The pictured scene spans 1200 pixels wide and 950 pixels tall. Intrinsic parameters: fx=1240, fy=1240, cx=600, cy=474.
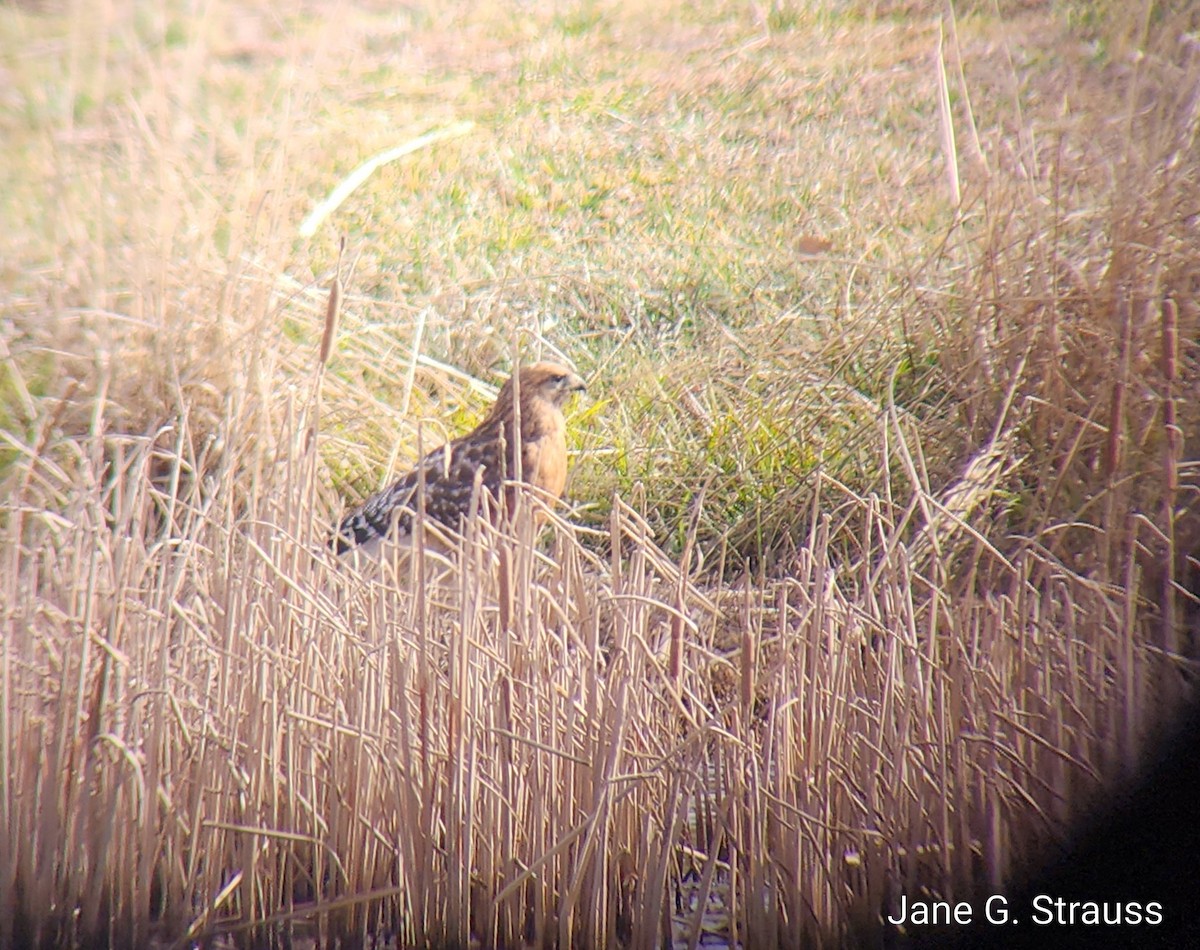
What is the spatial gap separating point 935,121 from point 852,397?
887 millimetres

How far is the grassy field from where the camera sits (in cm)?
157

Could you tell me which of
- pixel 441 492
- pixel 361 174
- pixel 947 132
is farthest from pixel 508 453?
pixel 947 132

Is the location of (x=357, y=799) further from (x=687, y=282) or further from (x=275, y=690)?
(x=687, y=282)

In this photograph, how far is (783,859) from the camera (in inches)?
61.5

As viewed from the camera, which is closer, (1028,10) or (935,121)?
(1028,10)

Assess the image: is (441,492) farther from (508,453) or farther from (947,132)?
(947,132)

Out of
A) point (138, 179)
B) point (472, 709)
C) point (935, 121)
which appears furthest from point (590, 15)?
point (472, 709)

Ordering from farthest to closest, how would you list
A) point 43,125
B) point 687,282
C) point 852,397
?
1. point 687,282
2. point 43,125
3. point 852,397

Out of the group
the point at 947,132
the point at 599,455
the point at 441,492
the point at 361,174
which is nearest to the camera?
the point at 947,132

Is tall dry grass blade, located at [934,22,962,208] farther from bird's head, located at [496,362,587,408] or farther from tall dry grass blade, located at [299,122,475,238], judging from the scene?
tall dry grass blade, located at [299,122,475,238]

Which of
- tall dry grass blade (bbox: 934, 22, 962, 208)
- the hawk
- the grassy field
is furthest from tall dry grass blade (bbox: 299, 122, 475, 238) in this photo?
tall dry grass blade (bbox: 934, 22, 962, 208)

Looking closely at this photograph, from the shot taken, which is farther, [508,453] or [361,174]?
[361,174]

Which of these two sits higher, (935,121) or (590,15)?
(590,15)

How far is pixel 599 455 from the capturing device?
2.72 m
